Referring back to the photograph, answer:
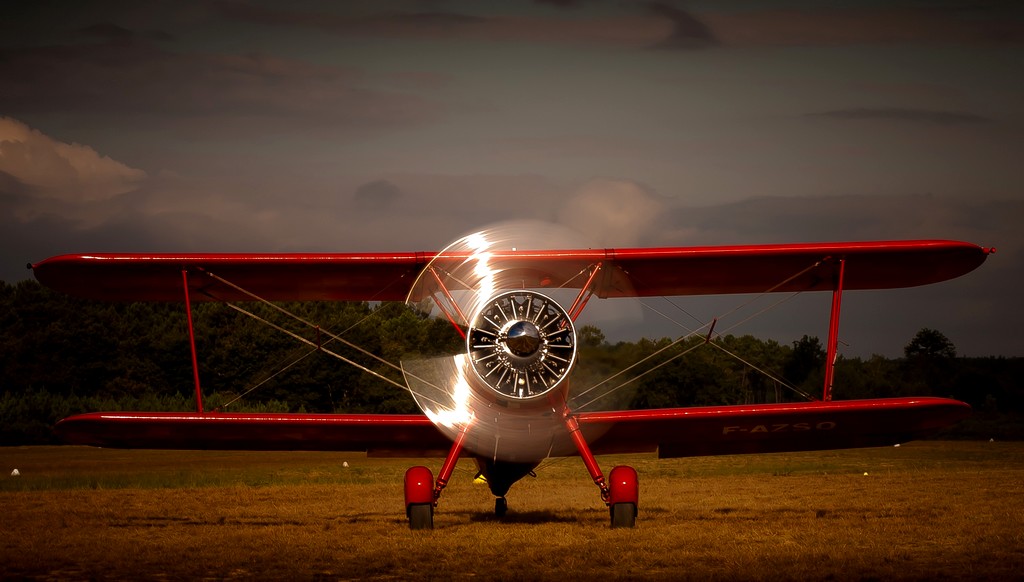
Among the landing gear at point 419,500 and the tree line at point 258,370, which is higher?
the tree line at point 258,370

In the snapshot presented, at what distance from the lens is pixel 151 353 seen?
6062 cm

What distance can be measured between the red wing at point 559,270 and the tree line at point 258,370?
2119 cm

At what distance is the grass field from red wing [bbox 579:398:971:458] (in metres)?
0.83

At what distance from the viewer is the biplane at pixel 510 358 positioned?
10.6 meters

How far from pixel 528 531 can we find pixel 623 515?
Answer: 3.20ft

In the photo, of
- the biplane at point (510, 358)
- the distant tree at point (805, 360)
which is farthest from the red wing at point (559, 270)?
the distant tree at point (805, 360)

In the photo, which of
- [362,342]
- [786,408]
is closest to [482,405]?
[786,408]

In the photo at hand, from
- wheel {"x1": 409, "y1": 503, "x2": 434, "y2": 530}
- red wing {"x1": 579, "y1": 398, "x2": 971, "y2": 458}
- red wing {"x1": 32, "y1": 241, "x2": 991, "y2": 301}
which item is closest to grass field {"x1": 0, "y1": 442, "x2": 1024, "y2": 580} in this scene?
wheel {"x1": 409, "y1": 503, "x2": 434, "y2": 530}

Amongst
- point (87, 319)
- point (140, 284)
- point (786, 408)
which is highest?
point (87, 319)

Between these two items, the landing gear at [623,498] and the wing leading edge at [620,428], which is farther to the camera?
the wing leading edge at [620,428]

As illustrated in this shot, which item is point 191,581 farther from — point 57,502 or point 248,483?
point 248,483

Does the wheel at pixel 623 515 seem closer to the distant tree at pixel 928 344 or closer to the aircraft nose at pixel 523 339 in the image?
the aircraft nose at pixel 523 339

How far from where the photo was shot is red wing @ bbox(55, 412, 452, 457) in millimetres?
10953

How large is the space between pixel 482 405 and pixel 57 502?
804 centimetres
